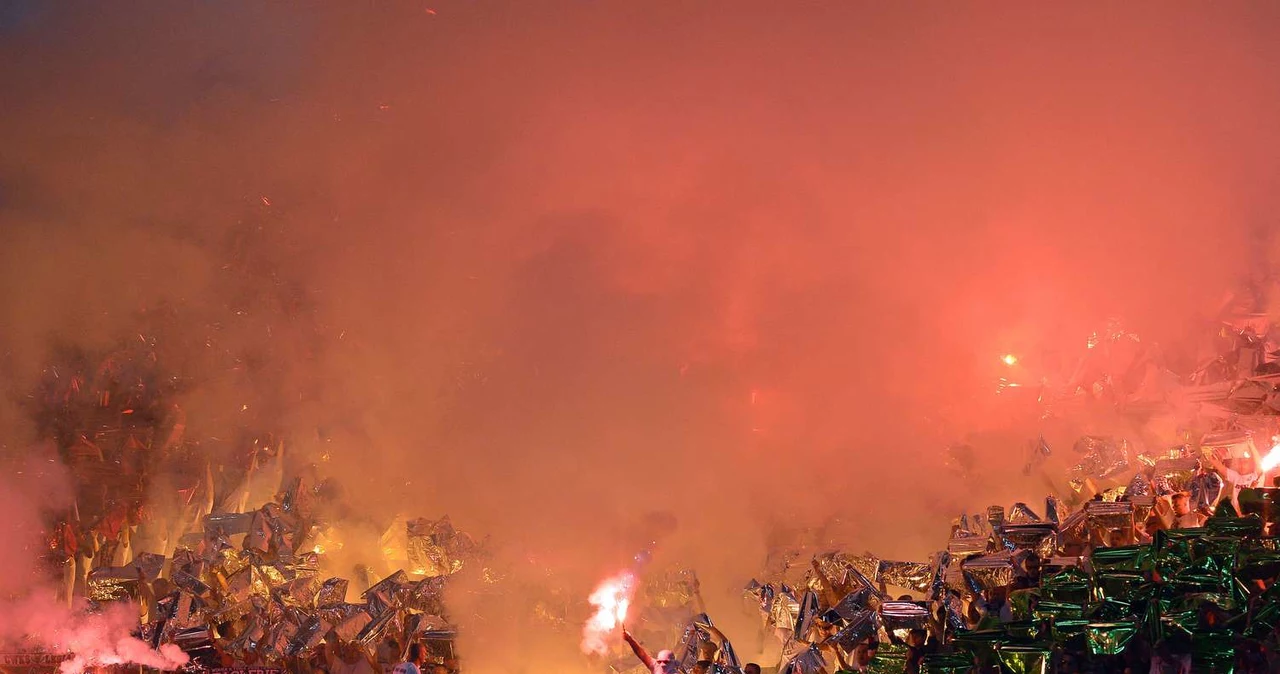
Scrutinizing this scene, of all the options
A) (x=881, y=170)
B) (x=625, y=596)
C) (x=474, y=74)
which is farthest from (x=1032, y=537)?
(x=474, y=74)

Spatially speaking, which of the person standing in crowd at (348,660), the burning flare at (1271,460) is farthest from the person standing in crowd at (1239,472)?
the person standing in crowd at (348,660)

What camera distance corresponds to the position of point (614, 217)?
512 cm

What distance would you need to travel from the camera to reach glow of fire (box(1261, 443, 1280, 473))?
3949 millimetres

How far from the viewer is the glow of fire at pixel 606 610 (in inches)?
165

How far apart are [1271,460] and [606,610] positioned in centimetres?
289

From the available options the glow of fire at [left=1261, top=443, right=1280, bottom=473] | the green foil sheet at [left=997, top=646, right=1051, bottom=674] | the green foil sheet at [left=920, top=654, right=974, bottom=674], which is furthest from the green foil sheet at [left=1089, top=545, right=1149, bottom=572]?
the glow of fire at [left=1261, top=443, right=1280, bottom=473]

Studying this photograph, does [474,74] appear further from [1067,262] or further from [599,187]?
[1067,262]

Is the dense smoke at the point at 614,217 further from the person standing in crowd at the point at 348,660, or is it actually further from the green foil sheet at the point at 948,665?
the green foil sheet at the point at 948,665

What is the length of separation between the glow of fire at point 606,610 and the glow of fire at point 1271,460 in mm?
2726

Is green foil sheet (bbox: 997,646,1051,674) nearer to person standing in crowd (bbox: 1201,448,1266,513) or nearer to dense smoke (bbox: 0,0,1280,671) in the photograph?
person standing in crowd (bbox: 1201,448,1266,513)

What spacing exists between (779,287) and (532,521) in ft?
5.78

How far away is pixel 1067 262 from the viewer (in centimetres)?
505

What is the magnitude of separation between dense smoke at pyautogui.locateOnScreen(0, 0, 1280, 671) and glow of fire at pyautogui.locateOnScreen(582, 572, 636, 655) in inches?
19.7

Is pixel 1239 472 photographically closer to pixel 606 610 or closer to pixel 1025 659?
Answer: pixel 1025 659
